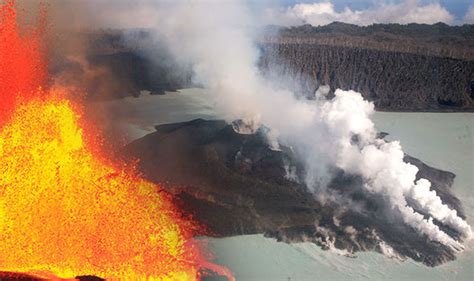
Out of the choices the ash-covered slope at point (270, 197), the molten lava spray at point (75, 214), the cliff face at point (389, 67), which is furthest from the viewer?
the cliff face at point (389, 67)

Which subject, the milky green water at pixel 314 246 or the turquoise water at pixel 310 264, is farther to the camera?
the milky green water at pixel 314 246

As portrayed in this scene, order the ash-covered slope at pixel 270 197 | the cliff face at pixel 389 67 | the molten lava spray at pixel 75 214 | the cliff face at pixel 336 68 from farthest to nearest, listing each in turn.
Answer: the cliff face at pixel 389 67 → the cliff face at pixel 336 68 → the ash-covered slope at pixel 270 197 → the molten lava spray at pixel 75 214

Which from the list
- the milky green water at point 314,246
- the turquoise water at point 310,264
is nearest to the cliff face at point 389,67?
the milky green water at point 314,246

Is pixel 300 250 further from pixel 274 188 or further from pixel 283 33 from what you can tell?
pixel 283 33

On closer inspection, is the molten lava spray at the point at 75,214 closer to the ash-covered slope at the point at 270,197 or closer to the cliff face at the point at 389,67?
the ash-covered slope at the point at 270,197

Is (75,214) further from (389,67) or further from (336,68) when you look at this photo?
(389,67)

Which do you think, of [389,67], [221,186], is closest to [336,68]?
[389,67]

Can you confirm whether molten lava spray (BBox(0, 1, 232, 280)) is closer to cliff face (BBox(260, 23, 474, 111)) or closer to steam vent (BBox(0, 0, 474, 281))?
steam vent (BBox(0, 0, 474, 281))

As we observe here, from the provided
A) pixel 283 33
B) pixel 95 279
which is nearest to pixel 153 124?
pixel 95 279
